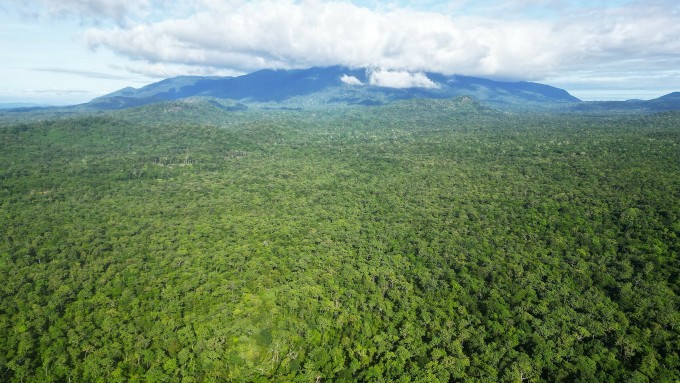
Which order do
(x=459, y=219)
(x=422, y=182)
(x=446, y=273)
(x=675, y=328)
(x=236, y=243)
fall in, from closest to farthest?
(x=675, y=328) < (x=446, y=273) < (x=236, y=243) < (x=459, y=219) < (x=422, y=182)

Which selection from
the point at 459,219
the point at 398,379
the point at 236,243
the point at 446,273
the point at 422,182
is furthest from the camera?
the point at 422,182

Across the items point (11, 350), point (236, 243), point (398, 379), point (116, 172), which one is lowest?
point (398, 379)

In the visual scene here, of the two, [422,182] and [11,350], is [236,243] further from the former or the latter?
[422,182]

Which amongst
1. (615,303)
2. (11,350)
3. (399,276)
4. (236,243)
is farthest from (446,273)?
(11,350)

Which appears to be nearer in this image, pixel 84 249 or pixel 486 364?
pixel 486 364

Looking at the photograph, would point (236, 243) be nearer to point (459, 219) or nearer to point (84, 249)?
point (84, 249)


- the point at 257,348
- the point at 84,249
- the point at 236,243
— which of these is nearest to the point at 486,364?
the point at 257,348

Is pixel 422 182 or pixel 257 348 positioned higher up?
pixel 422 182
